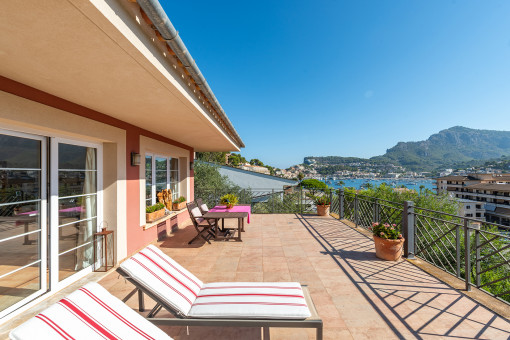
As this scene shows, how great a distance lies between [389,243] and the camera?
160 inches

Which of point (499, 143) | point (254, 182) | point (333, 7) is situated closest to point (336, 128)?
point (254, 182)

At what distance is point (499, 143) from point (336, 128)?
168752 mm

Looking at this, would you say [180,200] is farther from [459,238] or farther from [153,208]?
[459,238]

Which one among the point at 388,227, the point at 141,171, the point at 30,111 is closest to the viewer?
the point at 30,111

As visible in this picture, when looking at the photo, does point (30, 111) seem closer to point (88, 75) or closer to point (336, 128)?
point (88, 75)

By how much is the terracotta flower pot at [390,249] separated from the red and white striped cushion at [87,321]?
383 cm

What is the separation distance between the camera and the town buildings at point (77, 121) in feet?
4.94

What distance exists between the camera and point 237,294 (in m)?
A: 2.21

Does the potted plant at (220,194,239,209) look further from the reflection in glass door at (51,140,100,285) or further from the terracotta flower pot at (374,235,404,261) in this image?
the terracotta flower pot at (374,235,404,261)

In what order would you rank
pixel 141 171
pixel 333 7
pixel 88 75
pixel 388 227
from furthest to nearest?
pixel 333 7 → pixel 141 171 → pixel 388 227 → pixel 88 75

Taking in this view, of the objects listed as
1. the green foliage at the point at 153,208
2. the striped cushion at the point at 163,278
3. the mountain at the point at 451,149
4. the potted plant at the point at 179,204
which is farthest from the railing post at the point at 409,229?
the mountain at the point at 451,149

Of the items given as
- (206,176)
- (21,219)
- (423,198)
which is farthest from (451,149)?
(21,219)

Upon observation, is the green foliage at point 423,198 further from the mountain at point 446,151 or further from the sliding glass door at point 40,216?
the mountain at point 446,151

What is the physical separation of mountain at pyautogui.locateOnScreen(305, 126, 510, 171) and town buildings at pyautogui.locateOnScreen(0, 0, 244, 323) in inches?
3191
